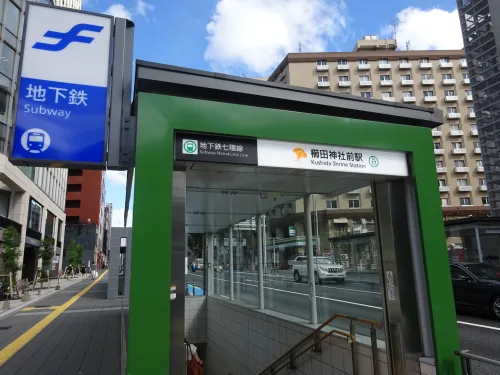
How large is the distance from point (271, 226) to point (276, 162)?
4463 mm

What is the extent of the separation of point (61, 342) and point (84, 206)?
62061 millimetres

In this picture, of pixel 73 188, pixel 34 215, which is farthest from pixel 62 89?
pixel 73 188

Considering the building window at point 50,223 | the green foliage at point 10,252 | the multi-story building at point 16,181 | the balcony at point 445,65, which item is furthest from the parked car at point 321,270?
the balcony at point 445,65

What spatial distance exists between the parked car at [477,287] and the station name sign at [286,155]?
26.0ft

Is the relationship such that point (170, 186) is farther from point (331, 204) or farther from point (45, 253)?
point (45, 253)

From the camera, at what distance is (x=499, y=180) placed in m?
40.4

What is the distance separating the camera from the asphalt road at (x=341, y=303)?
523cm

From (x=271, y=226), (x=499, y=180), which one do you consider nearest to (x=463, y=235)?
(x=271, y=226)

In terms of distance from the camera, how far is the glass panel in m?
24.5

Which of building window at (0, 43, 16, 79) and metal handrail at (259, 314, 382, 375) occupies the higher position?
building window at (0, 43, 16, 79)

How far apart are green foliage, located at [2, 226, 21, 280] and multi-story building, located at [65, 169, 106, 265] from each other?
45.9 meters

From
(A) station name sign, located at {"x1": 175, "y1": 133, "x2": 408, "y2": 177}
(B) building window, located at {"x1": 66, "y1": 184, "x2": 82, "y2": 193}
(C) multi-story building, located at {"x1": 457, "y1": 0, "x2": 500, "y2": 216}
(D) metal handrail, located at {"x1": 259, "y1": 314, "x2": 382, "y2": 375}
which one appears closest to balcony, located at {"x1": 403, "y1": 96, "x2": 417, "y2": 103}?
(C) multi-story building, located at {"x1": 457, "y1": 0, "x2": 500, "y2": 216}

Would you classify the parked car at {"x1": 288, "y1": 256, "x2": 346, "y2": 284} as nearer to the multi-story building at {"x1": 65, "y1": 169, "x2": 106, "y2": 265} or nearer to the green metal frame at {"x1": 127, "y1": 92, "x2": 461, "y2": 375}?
the green metal frame at {"x1": 127, "y1": 92, "x2": 461, "y2": 375}

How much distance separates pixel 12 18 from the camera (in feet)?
82.0
